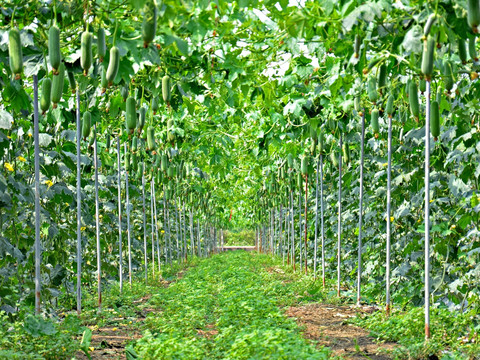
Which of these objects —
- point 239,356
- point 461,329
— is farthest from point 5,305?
point 461,329

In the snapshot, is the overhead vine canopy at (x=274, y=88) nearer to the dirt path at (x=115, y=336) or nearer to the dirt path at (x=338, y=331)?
the dirt path at (x=338, y=331)

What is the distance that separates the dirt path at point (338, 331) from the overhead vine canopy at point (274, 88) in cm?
87

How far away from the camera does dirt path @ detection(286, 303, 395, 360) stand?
4949mm

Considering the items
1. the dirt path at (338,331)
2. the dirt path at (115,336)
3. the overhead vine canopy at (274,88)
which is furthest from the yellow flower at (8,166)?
the dirt path at (338,331)

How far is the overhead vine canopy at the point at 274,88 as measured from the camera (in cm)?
327

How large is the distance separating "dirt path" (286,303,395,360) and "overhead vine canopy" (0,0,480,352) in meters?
0.87

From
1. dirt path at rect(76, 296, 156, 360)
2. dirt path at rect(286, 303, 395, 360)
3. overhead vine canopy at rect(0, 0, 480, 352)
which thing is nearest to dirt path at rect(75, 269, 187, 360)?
dirt path at rect(76, 296, 156, 360)

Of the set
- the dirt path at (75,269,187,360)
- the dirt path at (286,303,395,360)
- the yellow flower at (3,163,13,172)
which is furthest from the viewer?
the yellow flower at (3,163,13,172)

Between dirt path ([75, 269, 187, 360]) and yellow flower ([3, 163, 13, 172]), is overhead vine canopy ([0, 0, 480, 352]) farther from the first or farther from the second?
dirt path ([75, 269, 187, 360])

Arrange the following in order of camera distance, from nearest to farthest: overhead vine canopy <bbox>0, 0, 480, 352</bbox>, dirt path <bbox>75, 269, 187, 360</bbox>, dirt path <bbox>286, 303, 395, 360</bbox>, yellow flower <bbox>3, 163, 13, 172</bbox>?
overhead vine canopy <bbox>0, 0, 480, 352</bbox> → dirt path <bbox>286, 303, 395, 360</bbox> → dirt path <bbox>75, 269, 187, 360</bbox> → yellow flower <bbox>3, 163, 13, 172</bbox>

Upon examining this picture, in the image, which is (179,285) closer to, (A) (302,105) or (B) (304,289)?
(B) (304,289)

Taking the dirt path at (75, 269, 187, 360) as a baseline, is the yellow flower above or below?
above

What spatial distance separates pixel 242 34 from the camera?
5.10 meters

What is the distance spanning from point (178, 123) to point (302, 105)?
305cm
